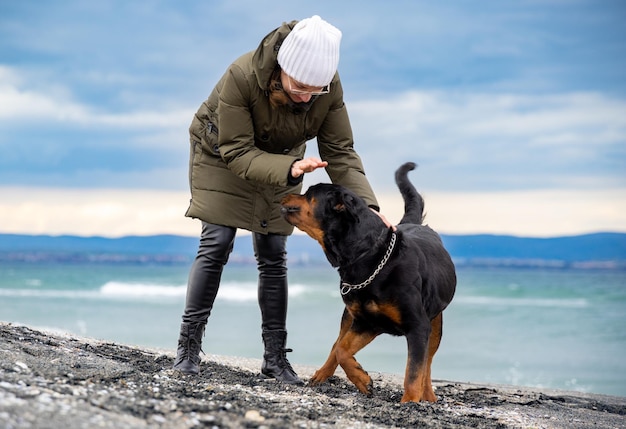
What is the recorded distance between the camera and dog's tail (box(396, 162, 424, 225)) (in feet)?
19.9

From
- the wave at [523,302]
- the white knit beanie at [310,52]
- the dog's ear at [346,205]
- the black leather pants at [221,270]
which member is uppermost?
the wave at [523,302]

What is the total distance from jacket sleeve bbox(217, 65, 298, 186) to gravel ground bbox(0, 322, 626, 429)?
138 centimetres

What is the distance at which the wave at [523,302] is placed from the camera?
26875mm

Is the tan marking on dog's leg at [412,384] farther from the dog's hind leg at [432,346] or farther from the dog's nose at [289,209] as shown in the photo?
the dog's nose at [289,209]

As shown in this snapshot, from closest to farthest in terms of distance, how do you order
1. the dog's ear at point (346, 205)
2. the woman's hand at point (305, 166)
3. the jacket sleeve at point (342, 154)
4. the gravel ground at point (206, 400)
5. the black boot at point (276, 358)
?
the gravel ground at point (206, 400) < the woman's hand at point (305, 166) < the dog's ear at point (346, 205) < the jacket sleeve at point (342, 154) < the black boot at point (276, 358)

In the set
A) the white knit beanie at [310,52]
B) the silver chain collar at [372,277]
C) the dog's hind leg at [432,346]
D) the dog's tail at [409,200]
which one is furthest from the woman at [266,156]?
the dog's hind leg at [432,346]

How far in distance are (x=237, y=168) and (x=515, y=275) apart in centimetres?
3808

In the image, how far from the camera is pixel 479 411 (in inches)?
206

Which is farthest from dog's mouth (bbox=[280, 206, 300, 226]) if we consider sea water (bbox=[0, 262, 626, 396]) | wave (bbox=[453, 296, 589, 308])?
wave (bbox=[453, 296, 589, 308])

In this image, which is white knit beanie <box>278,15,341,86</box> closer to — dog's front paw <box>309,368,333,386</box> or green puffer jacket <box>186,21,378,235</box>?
green puffer jacket <box>186,21,378,235</box>

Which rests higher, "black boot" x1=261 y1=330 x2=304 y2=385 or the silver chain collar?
the silver chain collar

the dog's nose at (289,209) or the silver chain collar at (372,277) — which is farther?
the dog's nose at (289,209)

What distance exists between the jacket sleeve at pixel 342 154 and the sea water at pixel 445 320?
20.4 ft

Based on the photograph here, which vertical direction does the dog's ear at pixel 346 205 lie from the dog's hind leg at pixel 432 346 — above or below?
above
